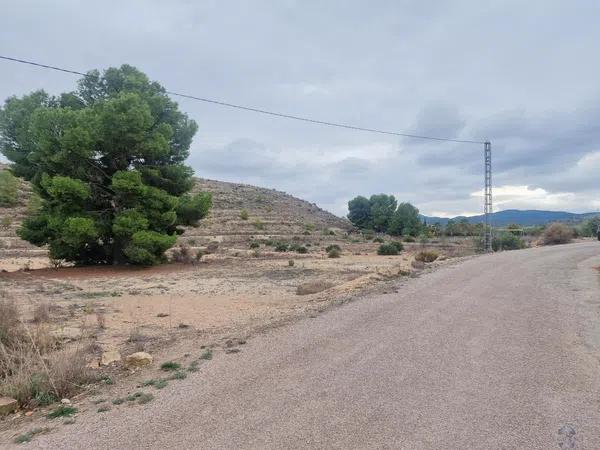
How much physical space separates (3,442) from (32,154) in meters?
23.9

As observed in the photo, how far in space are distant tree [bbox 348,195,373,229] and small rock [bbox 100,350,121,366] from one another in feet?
262

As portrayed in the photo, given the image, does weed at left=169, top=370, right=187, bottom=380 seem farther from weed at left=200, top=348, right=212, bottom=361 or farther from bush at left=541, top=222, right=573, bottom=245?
bush at left=541, top=222, right=573, bottom=245

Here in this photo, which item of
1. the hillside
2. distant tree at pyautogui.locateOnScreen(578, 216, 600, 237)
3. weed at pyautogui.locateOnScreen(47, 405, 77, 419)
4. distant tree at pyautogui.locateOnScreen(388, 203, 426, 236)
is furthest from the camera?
distant tree at pyautogui.locateOnScreen(388, 203, 426, 236)

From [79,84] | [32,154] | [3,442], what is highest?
[79,84]

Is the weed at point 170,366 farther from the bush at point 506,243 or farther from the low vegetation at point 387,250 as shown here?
the bush at point 506,243

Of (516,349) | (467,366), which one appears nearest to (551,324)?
(516,349)

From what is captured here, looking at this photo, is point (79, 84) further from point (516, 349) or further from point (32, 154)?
point (516, 349)

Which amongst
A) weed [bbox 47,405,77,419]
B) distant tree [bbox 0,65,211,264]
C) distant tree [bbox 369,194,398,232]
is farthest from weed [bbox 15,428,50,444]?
distant tree [bbox 369,194,398,232]

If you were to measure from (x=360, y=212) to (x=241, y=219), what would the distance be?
93.1 feet

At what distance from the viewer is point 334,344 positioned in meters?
8.03

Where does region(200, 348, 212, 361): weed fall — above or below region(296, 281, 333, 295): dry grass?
below

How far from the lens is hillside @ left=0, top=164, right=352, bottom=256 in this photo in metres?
50.7

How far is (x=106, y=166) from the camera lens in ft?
87.9

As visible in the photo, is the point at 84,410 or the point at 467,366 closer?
the point at 84,410
